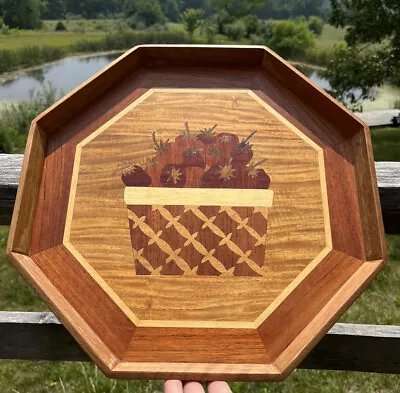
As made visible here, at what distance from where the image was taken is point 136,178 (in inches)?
33.7

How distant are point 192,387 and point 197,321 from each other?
0.11 m

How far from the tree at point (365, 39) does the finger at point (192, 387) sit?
6.79m

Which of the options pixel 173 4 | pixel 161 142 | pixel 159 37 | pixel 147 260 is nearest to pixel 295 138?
pixel 161 142

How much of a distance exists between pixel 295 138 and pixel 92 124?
428 millimetres

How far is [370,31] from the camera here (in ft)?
22.2

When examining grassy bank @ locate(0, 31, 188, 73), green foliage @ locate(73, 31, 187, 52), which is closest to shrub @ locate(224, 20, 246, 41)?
A: grassy bank @ locate(0, 31, 188, 73)

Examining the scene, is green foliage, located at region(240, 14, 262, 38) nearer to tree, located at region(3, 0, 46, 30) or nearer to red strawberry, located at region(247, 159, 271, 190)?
tree, located at region(3, 0, 46, 30)

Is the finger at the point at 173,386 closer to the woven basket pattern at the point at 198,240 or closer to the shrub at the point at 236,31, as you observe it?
the woven basket pattern at the point at 198,240

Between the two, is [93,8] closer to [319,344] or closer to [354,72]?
[354,72]

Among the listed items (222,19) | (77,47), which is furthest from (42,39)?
(222,19)

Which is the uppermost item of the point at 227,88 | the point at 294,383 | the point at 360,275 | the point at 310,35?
the point at 227,88

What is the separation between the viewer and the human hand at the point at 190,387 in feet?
2.47

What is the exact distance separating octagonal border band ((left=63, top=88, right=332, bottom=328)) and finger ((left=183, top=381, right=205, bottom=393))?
10 centimetres

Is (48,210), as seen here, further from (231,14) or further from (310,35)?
(231,14)
